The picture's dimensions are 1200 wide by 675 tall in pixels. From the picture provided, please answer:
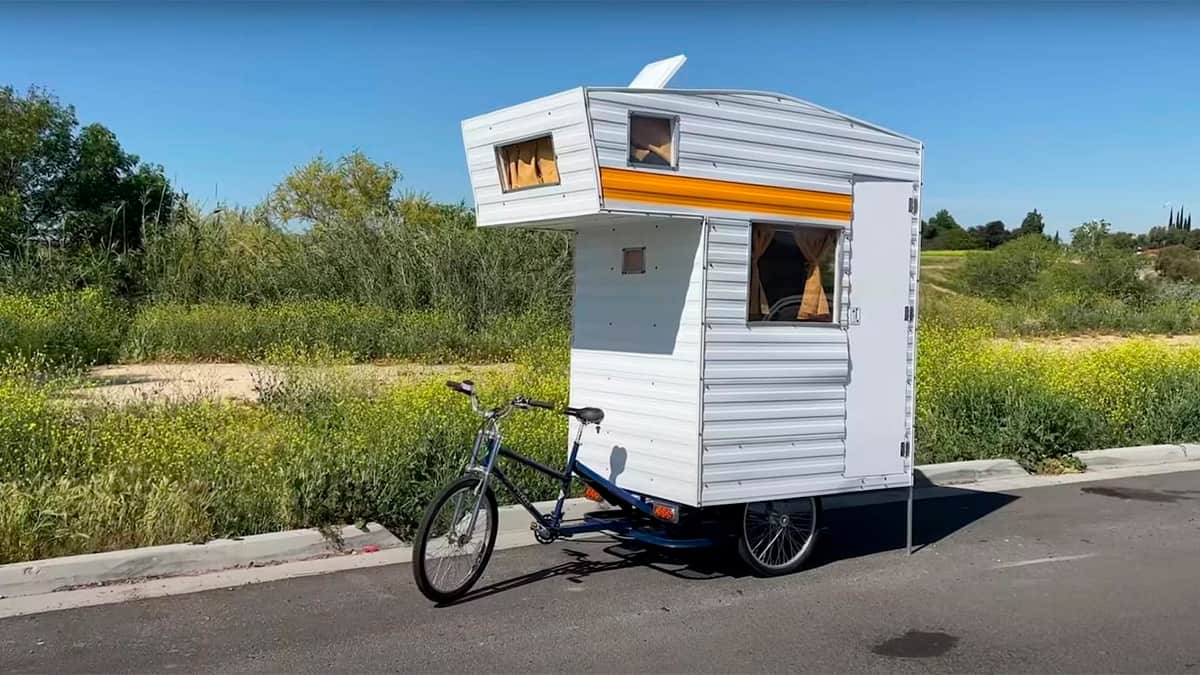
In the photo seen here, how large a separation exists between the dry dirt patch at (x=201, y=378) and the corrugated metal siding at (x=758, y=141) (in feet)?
18.8

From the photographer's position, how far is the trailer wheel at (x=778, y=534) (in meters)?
6.34

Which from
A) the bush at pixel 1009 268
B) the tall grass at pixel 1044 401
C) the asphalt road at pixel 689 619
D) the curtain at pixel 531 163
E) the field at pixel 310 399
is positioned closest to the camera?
the asphalt road at pixel 689 619

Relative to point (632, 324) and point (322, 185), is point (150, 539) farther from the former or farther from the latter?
point (322, 185)

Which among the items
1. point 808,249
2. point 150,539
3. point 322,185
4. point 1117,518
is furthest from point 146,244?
point 322,185

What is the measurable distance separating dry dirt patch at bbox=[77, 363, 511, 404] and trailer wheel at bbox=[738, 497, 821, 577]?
5782mm

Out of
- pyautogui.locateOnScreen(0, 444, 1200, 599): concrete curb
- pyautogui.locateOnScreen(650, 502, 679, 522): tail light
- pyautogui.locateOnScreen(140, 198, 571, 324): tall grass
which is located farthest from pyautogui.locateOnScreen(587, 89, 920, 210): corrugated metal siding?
pyautogui.locateOnScreen(140, 198, 571, 324): tall grass

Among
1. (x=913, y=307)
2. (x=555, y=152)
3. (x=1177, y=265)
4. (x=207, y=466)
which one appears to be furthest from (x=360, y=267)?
(x=1177, y=265)

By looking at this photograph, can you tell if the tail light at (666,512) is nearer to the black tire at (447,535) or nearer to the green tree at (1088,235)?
the black tire at (447,535)

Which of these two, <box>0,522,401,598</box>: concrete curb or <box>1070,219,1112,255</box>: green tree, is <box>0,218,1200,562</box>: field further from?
<box>1070,219,1112,255</box>: green tree

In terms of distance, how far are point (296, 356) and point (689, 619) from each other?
7.91 m

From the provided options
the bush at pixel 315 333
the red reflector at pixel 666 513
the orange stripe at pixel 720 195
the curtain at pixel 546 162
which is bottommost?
the red reflector at pixel 666 513

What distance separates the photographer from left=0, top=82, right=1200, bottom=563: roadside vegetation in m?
6.77

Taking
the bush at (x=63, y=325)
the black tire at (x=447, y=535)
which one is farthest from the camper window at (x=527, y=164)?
the bush at (x=63, y=325)

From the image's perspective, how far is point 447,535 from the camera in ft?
18.6
